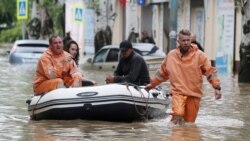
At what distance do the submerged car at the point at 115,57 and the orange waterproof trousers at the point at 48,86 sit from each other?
55.3 ft

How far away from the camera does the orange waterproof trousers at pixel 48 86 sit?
1423 centimetres

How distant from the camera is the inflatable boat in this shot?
1378 cm

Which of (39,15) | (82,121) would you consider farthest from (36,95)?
(39,15)

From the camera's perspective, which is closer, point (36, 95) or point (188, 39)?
point (188, 39)

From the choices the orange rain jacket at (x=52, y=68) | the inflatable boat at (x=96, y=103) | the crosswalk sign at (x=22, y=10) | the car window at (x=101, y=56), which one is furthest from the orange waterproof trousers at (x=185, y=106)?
the crosswalk sign at (x=22, y=10)

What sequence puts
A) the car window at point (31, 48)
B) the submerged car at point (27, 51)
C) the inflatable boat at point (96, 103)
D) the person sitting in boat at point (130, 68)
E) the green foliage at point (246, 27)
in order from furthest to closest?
the car window at point (31, 48), the submerged car at point (27, 51), the green foliage at point (246, 27), the person sitting in boat at point (130, 68), the inflatable boat at point (96, 103)

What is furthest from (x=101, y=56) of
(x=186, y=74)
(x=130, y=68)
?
(x=186, y=74)

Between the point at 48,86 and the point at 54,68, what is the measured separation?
32 centimetres

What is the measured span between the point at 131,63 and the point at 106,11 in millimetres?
28412

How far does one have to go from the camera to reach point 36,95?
14500mm

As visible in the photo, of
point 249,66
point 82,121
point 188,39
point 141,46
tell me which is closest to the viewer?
point 188,39

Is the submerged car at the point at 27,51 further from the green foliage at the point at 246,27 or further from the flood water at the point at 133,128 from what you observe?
the flood water at the point at 133,128

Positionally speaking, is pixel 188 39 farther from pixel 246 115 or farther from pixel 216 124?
pixel 246 115

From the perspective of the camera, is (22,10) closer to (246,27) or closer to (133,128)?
(246,27)
